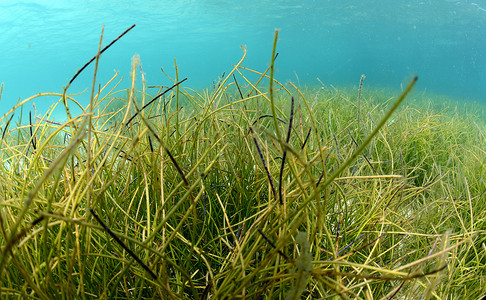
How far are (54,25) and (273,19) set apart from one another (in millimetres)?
15796

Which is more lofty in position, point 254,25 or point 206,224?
point 206,224

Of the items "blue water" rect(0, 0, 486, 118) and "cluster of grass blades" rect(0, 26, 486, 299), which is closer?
"cluster of grass blades" rect(0, 26, 486, 299)

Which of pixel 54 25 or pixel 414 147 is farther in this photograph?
pixel 54 25

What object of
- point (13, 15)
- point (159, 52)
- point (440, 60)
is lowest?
point (440, 60)

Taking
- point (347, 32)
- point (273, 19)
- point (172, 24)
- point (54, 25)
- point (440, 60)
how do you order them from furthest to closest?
point (440, 60)
point (347, 32)
point (273, 19)
point (172, 24)
point (54, 25)

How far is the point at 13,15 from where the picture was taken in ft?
61.8

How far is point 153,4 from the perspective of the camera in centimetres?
1764

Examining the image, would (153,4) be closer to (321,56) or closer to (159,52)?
(159,52)

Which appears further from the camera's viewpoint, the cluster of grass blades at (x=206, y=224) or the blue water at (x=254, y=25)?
the blue water at (x=254, y=25)

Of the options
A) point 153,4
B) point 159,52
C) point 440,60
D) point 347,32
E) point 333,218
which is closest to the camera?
point 333,218

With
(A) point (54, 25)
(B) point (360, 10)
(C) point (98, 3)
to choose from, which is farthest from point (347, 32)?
(A) point (54, 25)

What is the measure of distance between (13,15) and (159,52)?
21.6m

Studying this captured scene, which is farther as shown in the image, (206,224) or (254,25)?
(254,25)

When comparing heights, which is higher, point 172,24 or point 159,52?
point 172,24
